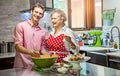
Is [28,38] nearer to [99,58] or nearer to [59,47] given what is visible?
[59,47]

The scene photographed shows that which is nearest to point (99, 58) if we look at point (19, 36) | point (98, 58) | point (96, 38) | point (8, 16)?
point (98, 58)

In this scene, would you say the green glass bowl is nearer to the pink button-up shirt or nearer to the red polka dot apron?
the red polka dot apron

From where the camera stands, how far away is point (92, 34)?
169 inches

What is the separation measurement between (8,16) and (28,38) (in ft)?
5.11

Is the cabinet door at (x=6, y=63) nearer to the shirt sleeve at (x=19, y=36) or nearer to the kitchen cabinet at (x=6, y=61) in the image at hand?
the kitchen cabinet at (x=6, y=61)

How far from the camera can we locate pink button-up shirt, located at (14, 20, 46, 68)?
2.44 meters

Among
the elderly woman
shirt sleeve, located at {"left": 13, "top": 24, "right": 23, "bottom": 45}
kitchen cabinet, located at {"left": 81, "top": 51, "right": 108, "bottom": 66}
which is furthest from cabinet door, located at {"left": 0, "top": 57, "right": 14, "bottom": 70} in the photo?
kitchen cabinet, located at {"left": 81, "top": 51, "right": 108, "bottom": 66}

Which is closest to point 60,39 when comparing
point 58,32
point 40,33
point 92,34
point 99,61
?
point 58,32

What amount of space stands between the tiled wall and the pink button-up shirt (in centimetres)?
141

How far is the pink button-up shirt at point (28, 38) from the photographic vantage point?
8.02 ft

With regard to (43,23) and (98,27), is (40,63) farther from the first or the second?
(98,27)

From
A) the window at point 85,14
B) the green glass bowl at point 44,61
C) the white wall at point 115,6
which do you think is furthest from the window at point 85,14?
the green glass bowl at point 44,61

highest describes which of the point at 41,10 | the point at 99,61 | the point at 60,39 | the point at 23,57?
the point at 41,10

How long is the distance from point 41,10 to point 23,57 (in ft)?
1.87
